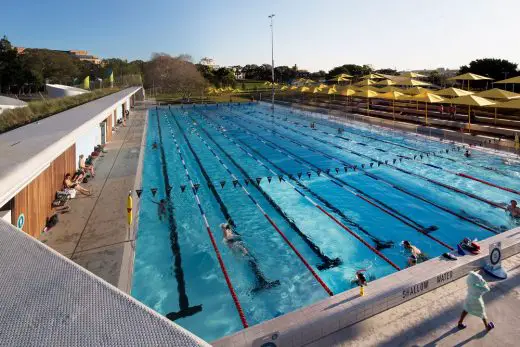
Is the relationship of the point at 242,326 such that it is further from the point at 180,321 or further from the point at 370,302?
the point at 370,302

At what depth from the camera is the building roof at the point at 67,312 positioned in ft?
4.97

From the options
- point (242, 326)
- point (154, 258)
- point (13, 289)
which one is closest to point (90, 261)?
point (154, 258)

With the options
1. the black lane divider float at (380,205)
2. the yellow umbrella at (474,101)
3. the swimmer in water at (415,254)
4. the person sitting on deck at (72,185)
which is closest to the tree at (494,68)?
the yellow umbrella at (474,101)

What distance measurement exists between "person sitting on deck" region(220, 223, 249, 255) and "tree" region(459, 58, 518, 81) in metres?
40.0

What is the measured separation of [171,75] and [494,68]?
4879 centimetres

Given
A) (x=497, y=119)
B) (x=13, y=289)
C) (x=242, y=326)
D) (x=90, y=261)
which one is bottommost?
(x=242, y=326)

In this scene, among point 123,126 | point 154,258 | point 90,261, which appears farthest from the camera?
point 123,126

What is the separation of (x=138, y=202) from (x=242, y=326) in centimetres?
462

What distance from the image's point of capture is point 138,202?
8133 mm

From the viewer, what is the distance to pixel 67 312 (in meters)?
1.69

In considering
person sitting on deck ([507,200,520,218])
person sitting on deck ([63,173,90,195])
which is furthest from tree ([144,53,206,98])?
person sitting on deck ([507,200,520,218])

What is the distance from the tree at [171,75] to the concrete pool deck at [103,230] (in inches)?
1794

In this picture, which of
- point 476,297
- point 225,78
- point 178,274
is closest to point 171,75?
point 225,78

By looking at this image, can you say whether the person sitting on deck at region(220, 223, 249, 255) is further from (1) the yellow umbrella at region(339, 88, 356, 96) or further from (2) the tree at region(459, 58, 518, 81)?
(2) the tree at region(459, 58, 518, 81)
